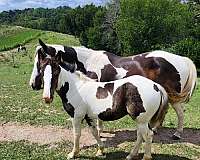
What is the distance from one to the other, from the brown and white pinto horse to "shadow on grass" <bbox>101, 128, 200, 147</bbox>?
0.88ft

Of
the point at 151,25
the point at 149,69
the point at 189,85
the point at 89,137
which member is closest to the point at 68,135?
the point at 89,137

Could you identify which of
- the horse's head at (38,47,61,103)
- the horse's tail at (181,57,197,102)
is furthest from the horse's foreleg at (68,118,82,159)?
the horse's tail at (181,57,197,102)

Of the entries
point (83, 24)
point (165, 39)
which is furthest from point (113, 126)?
point (83, 24)

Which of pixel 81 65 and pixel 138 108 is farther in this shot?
pixel 81 65

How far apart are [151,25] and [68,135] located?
137 ft

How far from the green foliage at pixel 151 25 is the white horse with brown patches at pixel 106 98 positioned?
132 ft

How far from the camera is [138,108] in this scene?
23.6 feet

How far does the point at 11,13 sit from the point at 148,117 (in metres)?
174

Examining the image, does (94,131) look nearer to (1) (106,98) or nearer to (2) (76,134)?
(2) (76,134)

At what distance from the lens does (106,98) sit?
7.58m

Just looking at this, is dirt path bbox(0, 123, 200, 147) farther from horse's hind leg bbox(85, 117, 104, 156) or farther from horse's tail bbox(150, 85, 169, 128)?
horse's tail bbox(150, 85, 169, 128)

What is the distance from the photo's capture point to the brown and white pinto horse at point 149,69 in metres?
9.40

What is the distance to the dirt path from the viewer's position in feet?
30.9

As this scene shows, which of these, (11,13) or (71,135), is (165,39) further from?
(11,13)
